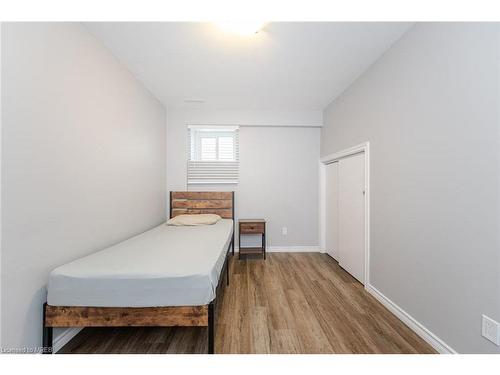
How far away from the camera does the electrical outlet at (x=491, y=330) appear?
1.09 metres

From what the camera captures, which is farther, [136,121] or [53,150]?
[136,121]

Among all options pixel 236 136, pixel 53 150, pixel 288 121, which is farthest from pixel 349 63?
pixel 53 150

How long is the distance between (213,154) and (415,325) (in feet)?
10.5

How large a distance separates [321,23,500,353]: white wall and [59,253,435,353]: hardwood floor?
0.27 m

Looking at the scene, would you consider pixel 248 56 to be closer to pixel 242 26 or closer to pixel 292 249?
pixel 242 26

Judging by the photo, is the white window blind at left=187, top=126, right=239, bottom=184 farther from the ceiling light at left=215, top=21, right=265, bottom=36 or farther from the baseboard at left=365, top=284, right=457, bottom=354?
the baseboard at left=365, top=284, right=457, bottom=354

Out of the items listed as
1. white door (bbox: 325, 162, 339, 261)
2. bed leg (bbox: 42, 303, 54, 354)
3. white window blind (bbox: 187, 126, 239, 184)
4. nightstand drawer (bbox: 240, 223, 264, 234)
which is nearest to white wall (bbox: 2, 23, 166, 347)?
bed leg (bbox: 42, 303, 54, 354)

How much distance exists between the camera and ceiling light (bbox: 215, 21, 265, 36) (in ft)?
5.21

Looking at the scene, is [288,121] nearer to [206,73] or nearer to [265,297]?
[206,73]

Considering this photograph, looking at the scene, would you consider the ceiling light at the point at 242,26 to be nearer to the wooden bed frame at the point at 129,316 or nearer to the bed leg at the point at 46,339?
the wooden bed frame at the point at 129,316

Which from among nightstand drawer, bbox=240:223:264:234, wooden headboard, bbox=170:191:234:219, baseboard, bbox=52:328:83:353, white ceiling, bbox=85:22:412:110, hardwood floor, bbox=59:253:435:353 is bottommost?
hardwood floor, bbox=59:253:435:353

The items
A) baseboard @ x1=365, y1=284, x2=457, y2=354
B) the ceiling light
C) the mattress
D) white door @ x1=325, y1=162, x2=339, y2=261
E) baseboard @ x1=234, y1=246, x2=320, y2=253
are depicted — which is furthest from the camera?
baseboard @ x1=234, y1=246, x2=320, y2=253

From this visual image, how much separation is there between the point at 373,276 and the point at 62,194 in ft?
9.25

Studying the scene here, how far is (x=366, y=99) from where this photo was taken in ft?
7.47
